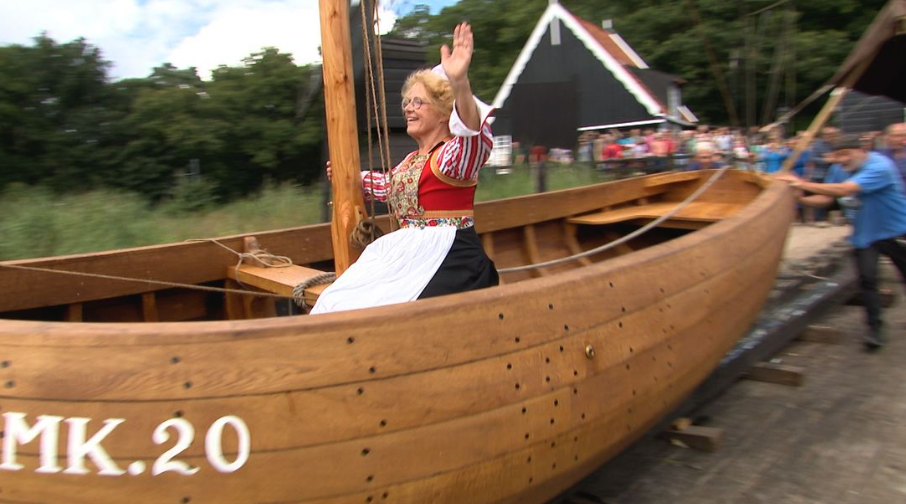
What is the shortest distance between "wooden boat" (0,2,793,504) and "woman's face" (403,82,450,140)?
0.70 meters

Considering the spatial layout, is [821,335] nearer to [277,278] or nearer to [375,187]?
[375,187]

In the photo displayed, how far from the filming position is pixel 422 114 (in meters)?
2.38

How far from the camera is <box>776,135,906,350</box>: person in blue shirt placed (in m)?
4.35

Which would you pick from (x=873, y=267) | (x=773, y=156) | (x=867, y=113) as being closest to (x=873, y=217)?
(x=873, y=267)

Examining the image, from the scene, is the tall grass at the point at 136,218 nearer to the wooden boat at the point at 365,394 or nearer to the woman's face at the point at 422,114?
the woman's face at the point at 422,114

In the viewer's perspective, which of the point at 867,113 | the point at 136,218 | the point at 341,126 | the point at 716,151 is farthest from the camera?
the point at 867,113

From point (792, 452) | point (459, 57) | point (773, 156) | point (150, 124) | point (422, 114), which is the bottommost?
point (792, 452)

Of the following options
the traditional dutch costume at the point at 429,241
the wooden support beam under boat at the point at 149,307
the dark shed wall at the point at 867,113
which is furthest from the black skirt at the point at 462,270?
the dark shed wall at the point at 867,113

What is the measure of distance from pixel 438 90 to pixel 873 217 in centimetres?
340

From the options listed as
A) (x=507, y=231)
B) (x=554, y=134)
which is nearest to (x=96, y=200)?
(x=507, y=231)

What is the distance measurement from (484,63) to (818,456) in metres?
26.4

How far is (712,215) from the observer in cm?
493

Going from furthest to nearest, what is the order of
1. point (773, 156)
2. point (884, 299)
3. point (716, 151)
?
point (716, 151) < point (773, 156) < point (884, 299)

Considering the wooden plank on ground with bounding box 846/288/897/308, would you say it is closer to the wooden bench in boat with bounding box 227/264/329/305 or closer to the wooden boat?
the wooden boat
